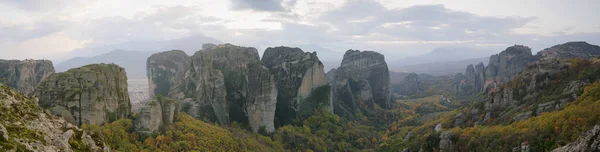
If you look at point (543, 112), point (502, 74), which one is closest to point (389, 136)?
point (543, 112)

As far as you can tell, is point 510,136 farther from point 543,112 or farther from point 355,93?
point 355,93

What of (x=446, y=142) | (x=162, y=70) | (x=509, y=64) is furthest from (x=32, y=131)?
(x=509, y=64)

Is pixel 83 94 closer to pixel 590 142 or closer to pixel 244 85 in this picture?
pixel 244 85

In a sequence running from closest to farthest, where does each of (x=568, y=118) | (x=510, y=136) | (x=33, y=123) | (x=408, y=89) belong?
1. (x=33, y=123)
2. (x=568, y=118)
3. (x=510, y=136)
4. (x=408, y=89)

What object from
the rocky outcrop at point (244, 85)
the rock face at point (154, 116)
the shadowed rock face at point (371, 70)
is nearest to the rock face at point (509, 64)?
the shadowed rock face at point (371, 70)

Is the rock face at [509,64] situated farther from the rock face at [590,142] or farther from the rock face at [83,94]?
the rock face at [83,94]
